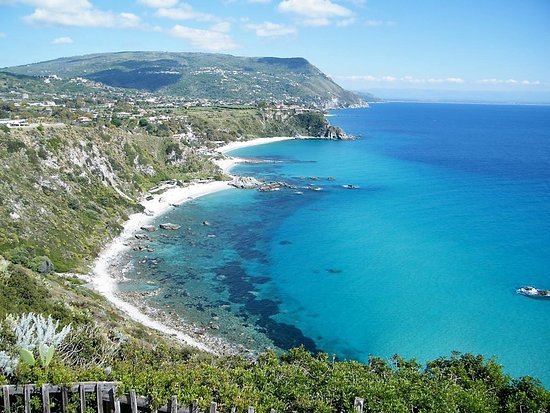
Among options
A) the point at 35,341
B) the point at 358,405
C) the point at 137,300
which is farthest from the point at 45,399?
the point at 137,300

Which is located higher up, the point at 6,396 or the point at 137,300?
the point at 6,396

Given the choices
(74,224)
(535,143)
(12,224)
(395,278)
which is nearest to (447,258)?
(395,278)

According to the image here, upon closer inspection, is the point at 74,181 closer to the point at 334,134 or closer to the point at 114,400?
the point at 114,400

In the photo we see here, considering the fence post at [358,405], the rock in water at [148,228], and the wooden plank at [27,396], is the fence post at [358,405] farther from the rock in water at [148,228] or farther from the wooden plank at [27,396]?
the rock in water at [148,228]

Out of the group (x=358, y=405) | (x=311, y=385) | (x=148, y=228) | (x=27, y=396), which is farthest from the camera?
(x=148, y=228)

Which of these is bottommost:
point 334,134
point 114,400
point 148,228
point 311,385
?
point 148,228
